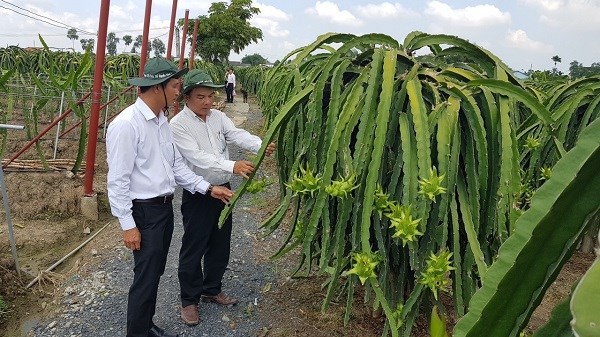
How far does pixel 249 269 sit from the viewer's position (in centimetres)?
390

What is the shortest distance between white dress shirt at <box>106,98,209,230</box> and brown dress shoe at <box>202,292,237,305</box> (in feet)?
2.82

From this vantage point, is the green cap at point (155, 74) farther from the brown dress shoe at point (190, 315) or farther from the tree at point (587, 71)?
the tree at point (587, 71)

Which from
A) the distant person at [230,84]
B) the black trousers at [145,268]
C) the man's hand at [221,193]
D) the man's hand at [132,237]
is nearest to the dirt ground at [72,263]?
the black trousers at [145,268]

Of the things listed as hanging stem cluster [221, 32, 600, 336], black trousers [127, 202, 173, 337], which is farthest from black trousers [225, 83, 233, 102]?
hanging stem cluster [221, 32, 600, 336]

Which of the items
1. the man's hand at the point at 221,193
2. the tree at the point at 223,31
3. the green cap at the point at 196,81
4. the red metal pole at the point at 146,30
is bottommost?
the man's hand at the point at 221,193

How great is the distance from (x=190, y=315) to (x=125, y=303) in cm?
52

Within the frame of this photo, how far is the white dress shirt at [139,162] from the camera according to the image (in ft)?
8.34

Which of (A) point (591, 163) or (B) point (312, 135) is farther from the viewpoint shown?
(B) point (312, 135)

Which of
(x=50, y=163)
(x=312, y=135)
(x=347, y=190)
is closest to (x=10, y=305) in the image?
(x=312, y=135)

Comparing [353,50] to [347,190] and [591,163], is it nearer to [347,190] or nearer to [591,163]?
[347,190]

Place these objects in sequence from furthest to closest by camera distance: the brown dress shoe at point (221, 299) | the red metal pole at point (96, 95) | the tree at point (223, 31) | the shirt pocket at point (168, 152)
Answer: the tree at point (223, 31)
the red metal pole at point (96, 95)
the brown dress shoe at point (221, 299)
the shirt pocket at point (168, 152)

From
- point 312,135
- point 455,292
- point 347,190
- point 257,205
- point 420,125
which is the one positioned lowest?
point 257,205

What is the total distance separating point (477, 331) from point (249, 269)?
3385mm

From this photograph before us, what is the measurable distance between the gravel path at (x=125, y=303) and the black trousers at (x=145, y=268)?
0.40 meters
